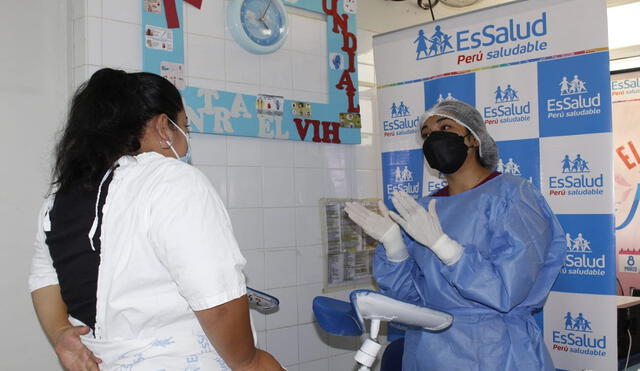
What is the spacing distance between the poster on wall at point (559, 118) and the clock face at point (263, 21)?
0.71 m

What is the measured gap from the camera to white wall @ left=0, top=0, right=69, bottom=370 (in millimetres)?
1998

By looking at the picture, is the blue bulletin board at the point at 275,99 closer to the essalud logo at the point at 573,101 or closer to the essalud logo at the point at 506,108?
the essalud logo at the point at 506,108

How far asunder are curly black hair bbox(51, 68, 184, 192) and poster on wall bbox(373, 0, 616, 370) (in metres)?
1.63

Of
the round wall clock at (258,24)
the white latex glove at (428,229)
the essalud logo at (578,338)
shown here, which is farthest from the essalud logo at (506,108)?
the round wall clock at (258,24)

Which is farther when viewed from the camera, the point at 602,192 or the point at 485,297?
the point at 602,192

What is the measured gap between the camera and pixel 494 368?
1779mm

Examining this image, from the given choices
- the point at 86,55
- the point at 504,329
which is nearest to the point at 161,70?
the point at 86,55

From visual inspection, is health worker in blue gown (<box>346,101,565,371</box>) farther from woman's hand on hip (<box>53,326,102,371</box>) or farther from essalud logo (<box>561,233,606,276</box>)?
woman's hand on hip (<box>53,326,102,371</box>)

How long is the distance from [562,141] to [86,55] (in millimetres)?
1848

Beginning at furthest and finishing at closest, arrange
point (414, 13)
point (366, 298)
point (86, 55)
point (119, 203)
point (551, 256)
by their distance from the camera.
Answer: point (414, 13), point (86, 55), point (551, 256), point (366, 298), point (119, 203)

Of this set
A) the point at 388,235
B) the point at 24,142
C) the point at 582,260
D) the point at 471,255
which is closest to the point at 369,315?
the point at 471,255

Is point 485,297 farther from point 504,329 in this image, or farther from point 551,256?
point 551,256

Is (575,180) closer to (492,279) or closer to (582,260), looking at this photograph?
(582,260)

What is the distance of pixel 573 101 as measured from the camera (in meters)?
2.21
